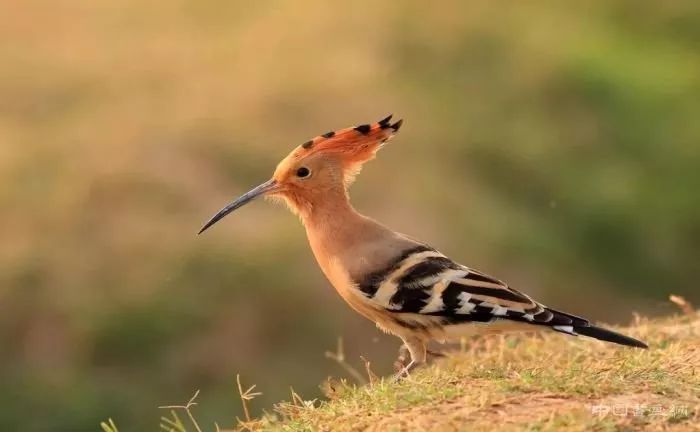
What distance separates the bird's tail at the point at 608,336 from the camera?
10.8 ft

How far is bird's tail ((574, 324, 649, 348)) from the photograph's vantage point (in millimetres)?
3300

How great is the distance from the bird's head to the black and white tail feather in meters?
0.41

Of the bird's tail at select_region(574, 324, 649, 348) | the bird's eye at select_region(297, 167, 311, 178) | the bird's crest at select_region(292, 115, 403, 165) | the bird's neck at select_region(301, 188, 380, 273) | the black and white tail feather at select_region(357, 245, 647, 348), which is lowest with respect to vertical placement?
the bird's tail at select_region(574, 324, 649, 348)

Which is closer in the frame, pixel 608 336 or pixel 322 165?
pixel 608 336

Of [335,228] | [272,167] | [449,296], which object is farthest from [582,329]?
[272,167]

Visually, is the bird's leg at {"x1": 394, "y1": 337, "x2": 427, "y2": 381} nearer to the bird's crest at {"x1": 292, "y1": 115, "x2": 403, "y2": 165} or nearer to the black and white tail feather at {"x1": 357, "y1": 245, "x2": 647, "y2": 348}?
the black and white tail feather at {"x1": 357, "y1": 245, "x2": 647, "y2": 348}

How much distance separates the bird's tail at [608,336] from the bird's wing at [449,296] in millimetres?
18

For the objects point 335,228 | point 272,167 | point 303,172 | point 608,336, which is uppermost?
point 303,172

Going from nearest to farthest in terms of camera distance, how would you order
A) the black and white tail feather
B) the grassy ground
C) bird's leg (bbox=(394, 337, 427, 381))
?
1. the grassy ground
2. the black and white tail feather
3. bird's leg (bbox=(394, 337, 427, 381))

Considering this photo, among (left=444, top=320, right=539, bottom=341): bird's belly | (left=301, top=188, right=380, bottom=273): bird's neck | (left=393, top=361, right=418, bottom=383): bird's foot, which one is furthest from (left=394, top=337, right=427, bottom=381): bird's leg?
(left=301, top=188, right=380, bottom=273): bird's neck

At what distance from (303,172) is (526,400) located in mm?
1191

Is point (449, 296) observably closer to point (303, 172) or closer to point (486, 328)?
point (486, 328)

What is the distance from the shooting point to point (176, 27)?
10500mm

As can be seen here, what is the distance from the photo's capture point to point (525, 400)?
3.05 metres
